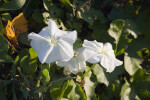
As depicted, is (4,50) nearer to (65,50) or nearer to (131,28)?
(65,50)

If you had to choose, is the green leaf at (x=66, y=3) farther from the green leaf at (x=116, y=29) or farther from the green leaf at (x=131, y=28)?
the green leaf at (x=131, y=28)

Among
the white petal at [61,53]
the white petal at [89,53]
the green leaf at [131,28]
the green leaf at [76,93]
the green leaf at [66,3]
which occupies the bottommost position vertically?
the green leaf at [76,93]

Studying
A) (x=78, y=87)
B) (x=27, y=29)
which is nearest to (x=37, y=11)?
(x=27, y=29)

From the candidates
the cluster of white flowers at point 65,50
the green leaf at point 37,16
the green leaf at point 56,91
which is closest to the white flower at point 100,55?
the cluster of white flowers at point 65,50

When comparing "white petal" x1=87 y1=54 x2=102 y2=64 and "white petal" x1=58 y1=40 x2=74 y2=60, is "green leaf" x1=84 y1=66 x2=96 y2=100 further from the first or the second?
"white petal" x1=58 y1=40 x2=74 y2=60

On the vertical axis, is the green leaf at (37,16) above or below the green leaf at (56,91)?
above

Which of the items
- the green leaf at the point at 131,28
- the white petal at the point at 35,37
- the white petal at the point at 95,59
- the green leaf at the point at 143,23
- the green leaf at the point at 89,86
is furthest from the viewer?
the green leaf at the point at 143,23

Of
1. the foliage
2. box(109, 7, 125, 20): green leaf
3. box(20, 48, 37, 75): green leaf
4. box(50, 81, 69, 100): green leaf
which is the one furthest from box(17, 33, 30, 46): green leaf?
box(109, 7, 125, 20): green leaf

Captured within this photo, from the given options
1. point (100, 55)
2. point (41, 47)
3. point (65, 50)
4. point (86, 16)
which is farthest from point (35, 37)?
point (86, 16)
